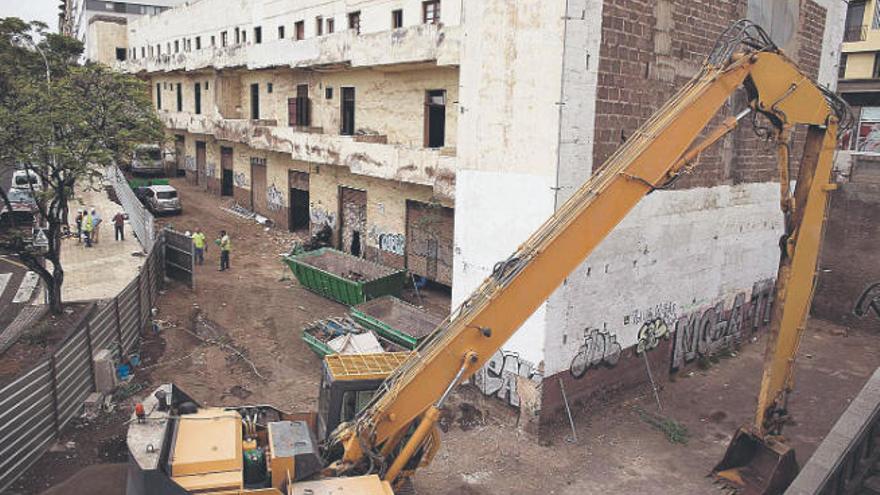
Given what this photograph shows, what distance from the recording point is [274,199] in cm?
3159

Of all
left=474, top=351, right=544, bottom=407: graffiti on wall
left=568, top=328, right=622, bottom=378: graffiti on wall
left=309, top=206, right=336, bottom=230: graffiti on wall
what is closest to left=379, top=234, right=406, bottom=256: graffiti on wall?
left=309, top=206, right=336, bottom=230: graffiti on wall

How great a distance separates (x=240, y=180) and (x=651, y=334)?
1048 inches

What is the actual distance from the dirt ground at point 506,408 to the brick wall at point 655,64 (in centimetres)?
500

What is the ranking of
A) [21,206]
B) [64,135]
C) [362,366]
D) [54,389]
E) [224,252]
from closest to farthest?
[362,366] → [54,389] → [64,135] → [224,252] → [21,206]

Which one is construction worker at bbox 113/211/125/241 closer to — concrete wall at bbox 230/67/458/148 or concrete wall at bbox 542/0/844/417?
concrete wall at bbox 230/67/458/148

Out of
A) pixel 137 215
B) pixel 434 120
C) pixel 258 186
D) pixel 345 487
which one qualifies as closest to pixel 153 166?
pixel 258 186

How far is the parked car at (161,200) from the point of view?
32.2 metres

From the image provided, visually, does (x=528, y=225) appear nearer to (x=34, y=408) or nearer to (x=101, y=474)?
(x=101, y=474)

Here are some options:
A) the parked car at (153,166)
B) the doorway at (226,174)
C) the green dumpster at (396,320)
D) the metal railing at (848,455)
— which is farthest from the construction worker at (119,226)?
the metal railing at (848,455)

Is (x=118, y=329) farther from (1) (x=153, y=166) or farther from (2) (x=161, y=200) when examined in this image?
(1) (x=153, y=166)

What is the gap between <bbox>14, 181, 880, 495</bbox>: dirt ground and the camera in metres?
10.8

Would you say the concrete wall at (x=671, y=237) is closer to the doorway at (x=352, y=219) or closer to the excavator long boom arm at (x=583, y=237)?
the excavator long boom arm at (x=583, y=237)

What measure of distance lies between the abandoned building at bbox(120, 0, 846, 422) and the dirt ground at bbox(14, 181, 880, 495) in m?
0.70

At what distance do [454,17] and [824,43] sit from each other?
11.0 meters
